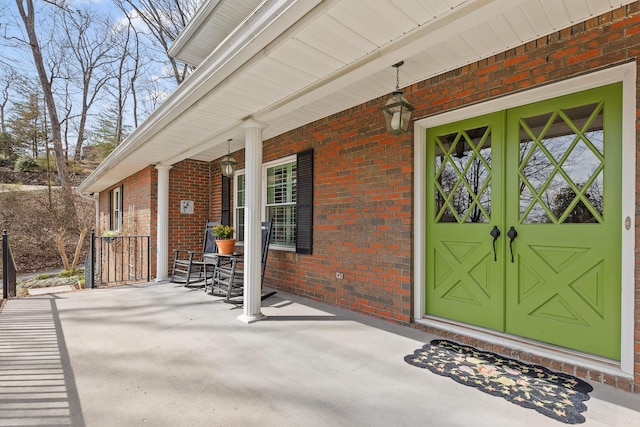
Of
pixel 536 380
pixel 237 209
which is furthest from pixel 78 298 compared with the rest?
pixel 536 380

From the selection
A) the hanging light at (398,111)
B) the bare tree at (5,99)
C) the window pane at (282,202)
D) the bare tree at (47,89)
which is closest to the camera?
the hanging light at (398,111)

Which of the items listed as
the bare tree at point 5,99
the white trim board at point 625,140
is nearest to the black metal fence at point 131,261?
the white trim board at point 625,140

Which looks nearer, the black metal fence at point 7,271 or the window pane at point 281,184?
the black metal fence at point 7,271

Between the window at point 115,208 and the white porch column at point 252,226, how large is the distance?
6.90m

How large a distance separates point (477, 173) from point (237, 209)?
4412mm

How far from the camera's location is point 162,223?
602 cm

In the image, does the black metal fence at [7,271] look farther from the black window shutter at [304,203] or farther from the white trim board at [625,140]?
the white trim board at [625,140]

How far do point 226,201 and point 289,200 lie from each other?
6.30 feet

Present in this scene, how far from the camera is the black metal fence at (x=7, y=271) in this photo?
458cm

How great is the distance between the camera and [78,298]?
15.1 ft

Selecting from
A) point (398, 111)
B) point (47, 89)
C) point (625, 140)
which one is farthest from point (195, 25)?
point (47, 89)

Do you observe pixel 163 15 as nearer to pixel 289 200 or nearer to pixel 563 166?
pixel 289 200

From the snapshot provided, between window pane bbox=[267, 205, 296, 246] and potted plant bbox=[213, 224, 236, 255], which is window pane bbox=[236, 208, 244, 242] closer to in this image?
window pane bbox=[267, 205, 296, 246]

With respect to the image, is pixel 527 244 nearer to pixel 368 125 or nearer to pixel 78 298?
pixel 368 125
